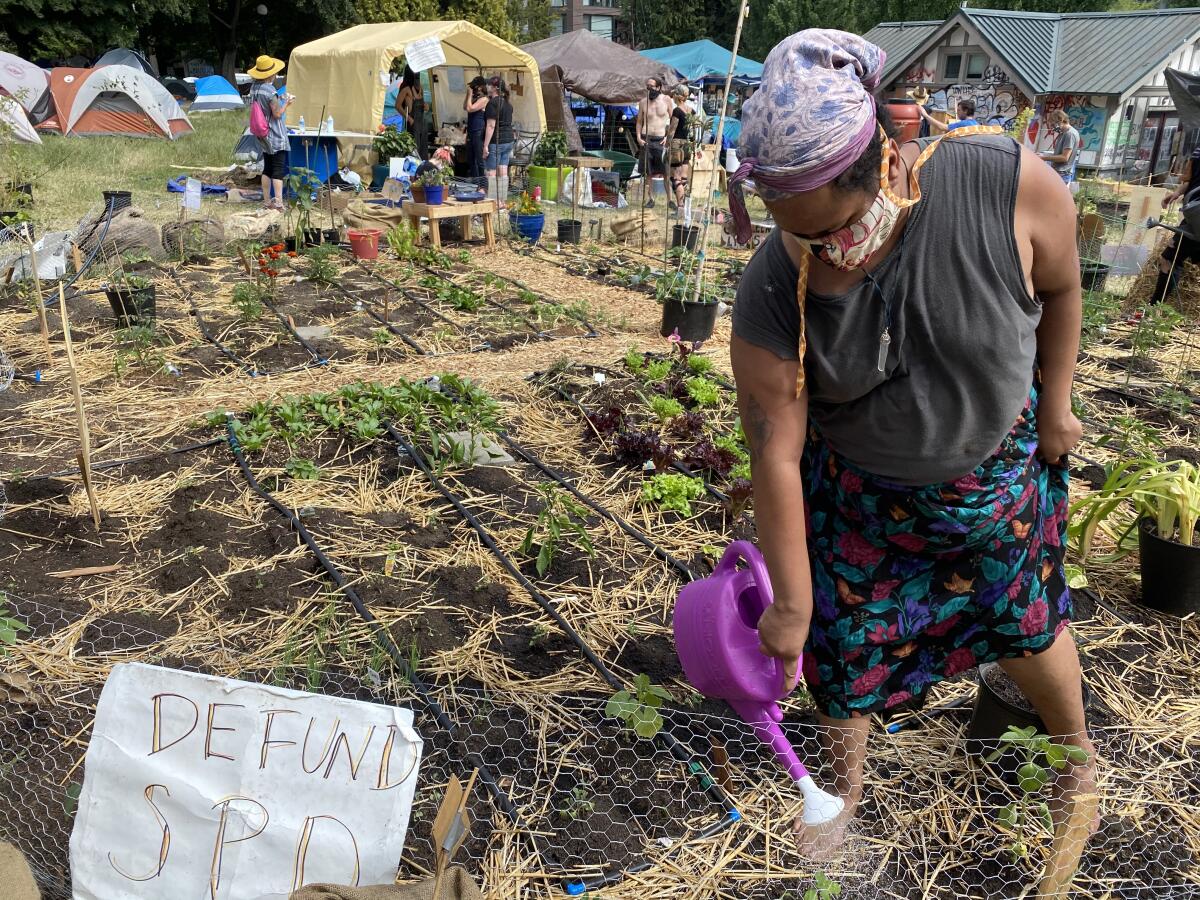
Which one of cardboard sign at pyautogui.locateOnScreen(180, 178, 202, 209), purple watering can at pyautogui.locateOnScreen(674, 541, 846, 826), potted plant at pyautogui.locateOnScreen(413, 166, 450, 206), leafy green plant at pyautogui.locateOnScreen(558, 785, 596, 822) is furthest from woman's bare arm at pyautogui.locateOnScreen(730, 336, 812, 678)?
cardboard sign at pyautogui.locateOnScreen(180, 178, 202, 209)

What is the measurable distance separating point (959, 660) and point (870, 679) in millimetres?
203

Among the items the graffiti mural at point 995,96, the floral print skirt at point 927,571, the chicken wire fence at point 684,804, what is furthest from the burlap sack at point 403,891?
the graffiti mural at point 995,96

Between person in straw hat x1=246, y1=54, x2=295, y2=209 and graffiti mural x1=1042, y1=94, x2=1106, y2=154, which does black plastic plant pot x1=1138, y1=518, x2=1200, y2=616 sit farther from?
graffiti mural x1=1042, y1=94, x2=1106, y2=154

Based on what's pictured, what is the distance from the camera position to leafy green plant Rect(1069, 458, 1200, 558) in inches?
106

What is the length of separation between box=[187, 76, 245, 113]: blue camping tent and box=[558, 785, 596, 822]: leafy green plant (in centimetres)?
2582

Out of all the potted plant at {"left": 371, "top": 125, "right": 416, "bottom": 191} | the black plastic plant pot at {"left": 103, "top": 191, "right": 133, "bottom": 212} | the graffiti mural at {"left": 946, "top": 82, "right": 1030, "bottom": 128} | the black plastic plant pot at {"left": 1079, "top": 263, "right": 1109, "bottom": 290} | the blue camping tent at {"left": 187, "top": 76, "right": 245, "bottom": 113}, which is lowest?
the black plastic plant pot at {"left": 1079, "top": 263, "right": 1109, "bottom": 290}

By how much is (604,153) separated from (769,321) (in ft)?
49.6

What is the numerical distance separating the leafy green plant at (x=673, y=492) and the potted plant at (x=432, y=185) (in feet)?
19.0

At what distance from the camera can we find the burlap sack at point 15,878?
139cm

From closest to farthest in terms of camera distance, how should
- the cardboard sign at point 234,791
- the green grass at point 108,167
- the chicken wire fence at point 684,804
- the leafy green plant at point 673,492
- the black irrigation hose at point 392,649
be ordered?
1. the cardboard sign at point 234,791
2. the chicken wire fence at point 684,804
3. the black irrigation hose at point 392,649
4. the leafy green plant at point 673,492
5. the green grass at point 108,167

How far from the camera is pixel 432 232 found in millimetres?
8289

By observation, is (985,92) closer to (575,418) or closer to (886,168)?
(575,418)

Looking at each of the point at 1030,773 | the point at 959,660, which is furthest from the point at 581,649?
the point at 1030,773

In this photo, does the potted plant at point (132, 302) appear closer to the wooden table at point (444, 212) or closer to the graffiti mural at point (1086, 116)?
the wooden table at point (444, 212)
